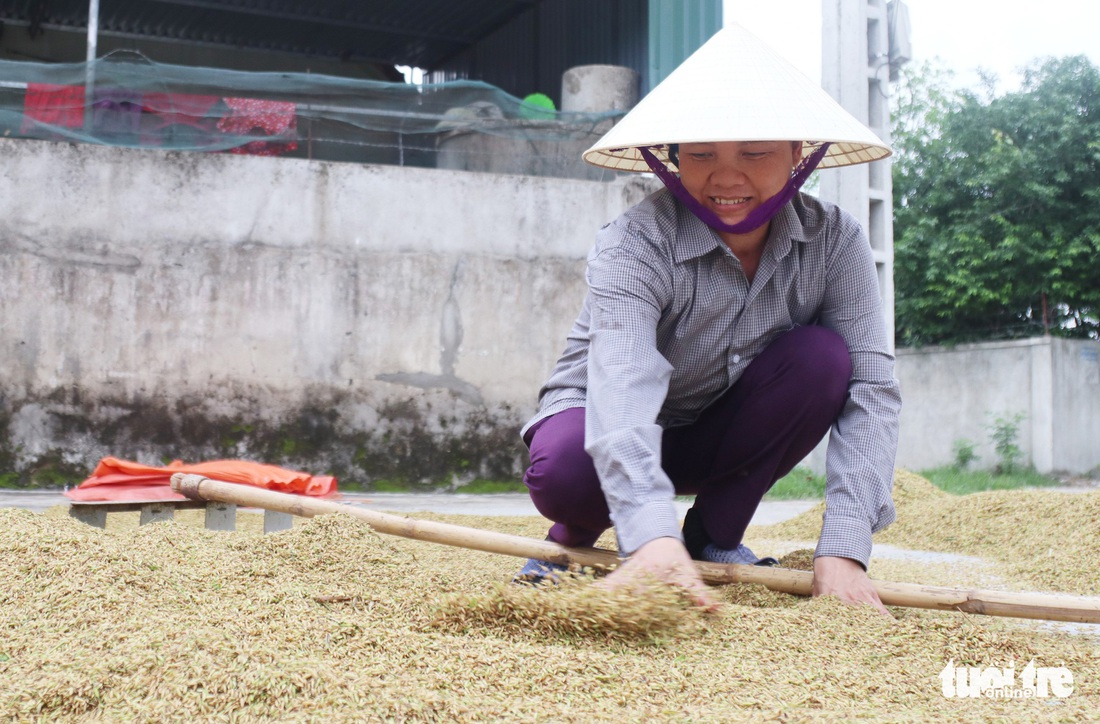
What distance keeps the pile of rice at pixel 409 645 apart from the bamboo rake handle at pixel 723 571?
1.7 inches

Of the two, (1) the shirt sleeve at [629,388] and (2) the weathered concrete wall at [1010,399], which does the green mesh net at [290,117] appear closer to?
(1) the shirt sleeve at [629,388]

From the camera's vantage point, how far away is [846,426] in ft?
6.73

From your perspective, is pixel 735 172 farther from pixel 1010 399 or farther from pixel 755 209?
pixel 1010 399

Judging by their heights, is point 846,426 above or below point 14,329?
below

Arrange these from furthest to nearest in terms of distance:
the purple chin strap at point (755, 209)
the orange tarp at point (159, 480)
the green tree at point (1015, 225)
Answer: the green tree at point (1015, 225) < the orange tarp at point (159, 480) < the purple chin strap at point (755, 209)

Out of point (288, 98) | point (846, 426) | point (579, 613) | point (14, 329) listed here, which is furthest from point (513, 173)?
point (579, 613)

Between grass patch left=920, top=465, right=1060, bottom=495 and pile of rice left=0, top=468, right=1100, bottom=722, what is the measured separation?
17.0 feet

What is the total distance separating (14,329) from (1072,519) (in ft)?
15.1

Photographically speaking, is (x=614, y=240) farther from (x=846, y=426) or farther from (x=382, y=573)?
(x=382, y=573)

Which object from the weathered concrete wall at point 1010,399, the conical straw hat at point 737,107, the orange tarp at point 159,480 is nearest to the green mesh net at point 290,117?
the orange tarp at point 159,480

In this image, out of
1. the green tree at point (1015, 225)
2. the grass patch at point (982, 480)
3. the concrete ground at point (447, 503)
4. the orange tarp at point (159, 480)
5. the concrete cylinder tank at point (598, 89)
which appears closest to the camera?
the orange tarp at point (159, 480)

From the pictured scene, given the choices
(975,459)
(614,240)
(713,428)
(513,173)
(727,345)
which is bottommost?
(975,459)

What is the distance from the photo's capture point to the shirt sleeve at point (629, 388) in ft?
5.71

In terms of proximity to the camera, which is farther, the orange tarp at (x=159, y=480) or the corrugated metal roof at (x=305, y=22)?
the corrugated metal roof at (x=305, y=22)
